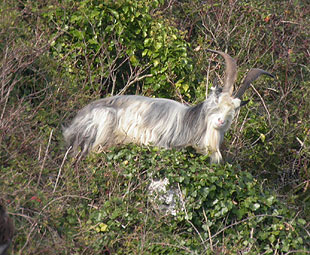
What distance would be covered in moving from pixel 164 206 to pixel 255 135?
2344mm

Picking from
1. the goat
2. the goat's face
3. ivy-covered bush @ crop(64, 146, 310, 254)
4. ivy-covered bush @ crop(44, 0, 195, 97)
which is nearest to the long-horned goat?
the goat's face

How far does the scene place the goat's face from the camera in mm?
7070

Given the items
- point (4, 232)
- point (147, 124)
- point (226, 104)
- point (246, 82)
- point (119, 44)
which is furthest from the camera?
point (119, 44)

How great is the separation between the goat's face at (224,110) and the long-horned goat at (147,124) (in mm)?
129

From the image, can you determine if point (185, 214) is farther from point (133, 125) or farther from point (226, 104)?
point (133, 125)

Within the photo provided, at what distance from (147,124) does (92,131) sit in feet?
2.10

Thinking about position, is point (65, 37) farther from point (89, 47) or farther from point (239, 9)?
point (239, 9)

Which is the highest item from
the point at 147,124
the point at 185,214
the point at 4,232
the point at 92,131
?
the point at 4,232

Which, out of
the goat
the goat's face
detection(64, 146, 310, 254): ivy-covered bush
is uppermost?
the goat

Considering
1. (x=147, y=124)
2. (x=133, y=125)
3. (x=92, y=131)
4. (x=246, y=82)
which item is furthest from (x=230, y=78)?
(x=92, y=131)

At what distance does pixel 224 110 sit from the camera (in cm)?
708

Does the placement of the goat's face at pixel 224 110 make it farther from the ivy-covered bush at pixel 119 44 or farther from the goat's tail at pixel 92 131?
the ivy-covered bush at pixel 119 44

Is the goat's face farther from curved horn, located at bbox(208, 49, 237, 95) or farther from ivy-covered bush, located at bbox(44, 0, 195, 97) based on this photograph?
ivy-covered bush, located at bbox(44, 0, 195, 97)

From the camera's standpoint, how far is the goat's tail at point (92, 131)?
24.7 ft
